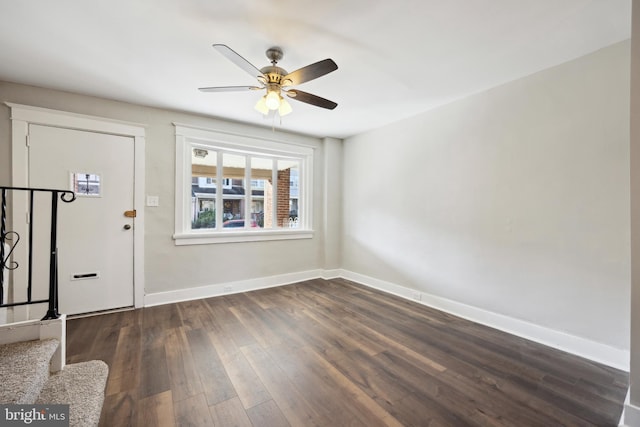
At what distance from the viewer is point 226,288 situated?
3.68m

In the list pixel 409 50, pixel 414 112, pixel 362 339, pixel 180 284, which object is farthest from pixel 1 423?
pixel 414 112

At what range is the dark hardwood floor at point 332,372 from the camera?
1.52 meters

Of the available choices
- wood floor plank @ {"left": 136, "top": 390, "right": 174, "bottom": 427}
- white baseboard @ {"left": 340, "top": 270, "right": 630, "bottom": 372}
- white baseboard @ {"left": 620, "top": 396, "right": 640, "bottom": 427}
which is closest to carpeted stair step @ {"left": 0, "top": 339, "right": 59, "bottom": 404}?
wood floor plank @ {"left": 136, "top": 390, "right": 174, "bottom": 427}

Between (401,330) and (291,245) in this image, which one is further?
(291,245)

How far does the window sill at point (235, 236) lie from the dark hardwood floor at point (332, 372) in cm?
90

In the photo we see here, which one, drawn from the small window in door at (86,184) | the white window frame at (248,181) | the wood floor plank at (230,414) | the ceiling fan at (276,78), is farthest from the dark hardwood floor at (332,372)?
the ceiling fan at (276,78)

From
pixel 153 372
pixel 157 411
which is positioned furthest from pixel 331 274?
pixel 157 411

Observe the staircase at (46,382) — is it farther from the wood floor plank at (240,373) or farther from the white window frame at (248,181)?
the white window frame at (248,181)

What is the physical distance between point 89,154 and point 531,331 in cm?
479

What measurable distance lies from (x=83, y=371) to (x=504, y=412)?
2.62 meters

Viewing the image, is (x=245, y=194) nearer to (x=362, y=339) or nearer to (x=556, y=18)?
(x=362, y=339)

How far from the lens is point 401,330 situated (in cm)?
259

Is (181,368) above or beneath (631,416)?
beneath

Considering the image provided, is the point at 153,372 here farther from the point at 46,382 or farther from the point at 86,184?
the point at 86,184
